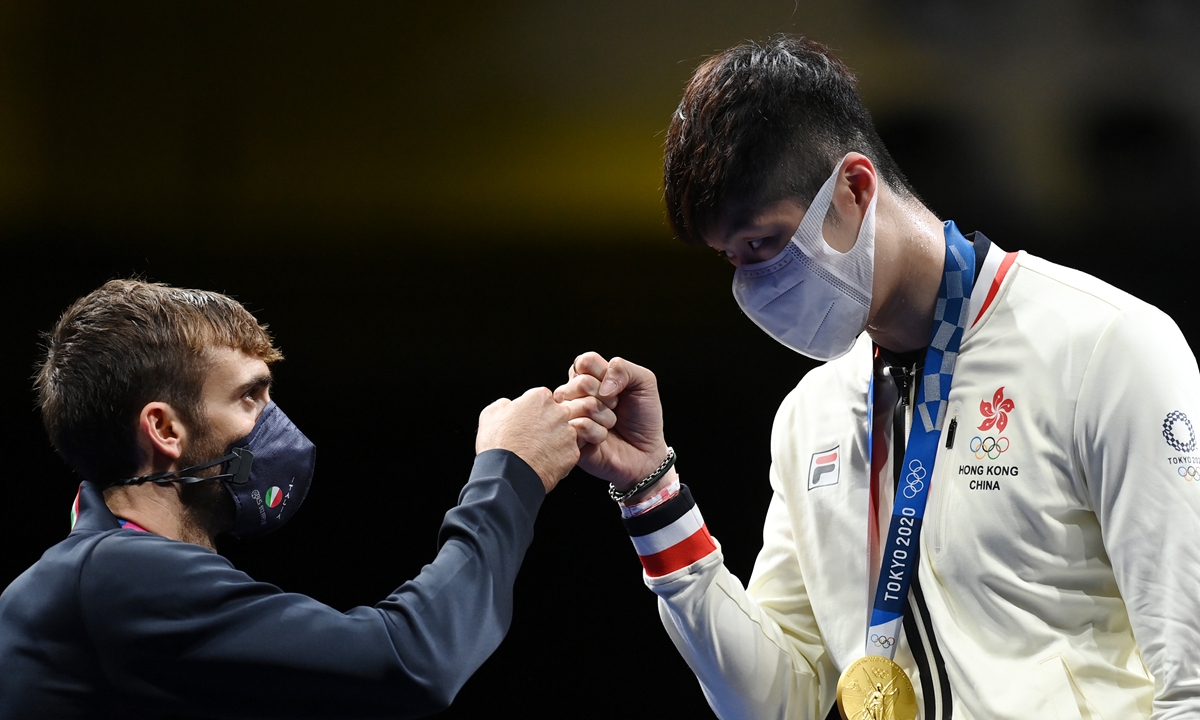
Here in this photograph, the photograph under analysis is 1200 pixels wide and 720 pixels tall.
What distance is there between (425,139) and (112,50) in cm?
106

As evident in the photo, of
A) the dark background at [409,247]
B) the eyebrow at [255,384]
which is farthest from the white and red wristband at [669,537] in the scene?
the dark background at [409,247]

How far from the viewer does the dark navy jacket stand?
1533mm

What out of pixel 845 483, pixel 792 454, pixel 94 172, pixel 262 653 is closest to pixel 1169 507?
pixel 845 483

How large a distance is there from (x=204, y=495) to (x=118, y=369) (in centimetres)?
27

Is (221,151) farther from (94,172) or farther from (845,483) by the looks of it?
(845,483)

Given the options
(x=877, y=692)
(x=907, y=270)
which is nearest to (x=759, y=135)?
(x=907, y=270)

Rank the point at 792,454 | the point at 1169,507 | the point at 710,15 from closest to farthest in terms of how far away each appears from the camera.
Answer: the point at 1169,507 → the point at 792,454 → the point at 710,15

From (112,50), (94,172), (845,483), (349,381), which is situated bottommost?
(349,381)

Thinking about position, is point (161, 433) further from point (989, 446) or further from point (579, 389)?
point (989, 446)

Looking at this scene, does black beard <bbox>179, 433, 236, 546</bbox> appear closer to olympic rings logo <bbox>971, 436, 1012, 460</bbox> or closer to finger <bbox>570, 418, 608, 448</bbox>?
finger <bbox>570, 418, 608, 448</bbox>

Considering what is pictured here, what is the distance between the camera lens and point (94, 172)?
3.44 meters

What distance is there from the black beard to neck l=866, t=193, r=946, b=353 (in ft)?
3.93

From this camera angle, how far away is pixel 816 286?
1.79 meters

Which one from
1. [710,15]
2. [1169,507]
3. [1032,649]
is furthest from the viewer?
[710,15]
